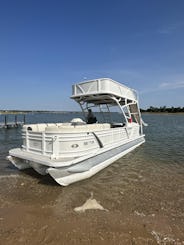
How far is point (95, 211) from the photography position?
502 cm

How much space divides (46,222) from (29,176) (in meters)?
3.51

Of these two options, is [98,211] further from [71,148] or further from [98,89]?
[98,89]

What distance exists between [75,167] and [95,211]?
1881mm

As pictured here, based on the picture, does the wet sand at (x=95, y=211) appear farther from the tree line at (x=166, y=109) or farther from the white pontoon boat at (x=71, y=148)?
the tree line at (x=166, y=109)

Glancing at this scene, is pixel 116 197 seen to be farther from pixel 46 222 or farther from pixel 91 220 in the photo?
pixel 46 222

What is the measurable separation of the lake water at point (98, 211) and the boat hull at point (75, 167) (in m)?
0.25

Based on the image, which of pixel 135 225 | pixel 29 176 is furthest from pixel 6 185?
pixel 135 225

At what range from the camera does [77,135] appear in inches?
279

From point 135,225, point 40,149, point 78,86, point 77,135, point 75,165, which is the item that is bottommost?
point 135,225

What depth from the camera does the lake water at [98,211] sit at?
398 centimetres

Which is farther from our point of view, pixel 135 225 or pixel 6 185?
pixel 6 185

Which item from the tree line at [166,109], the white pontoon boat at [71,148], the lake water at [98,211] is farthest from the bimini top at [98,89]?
the tree line at [166,109]

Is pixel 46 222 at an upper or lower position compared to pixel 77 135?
lower

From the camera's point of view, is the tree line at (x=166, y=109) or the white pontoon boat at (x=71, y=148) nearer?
the white pontoon boat at (x=71, y=148)
